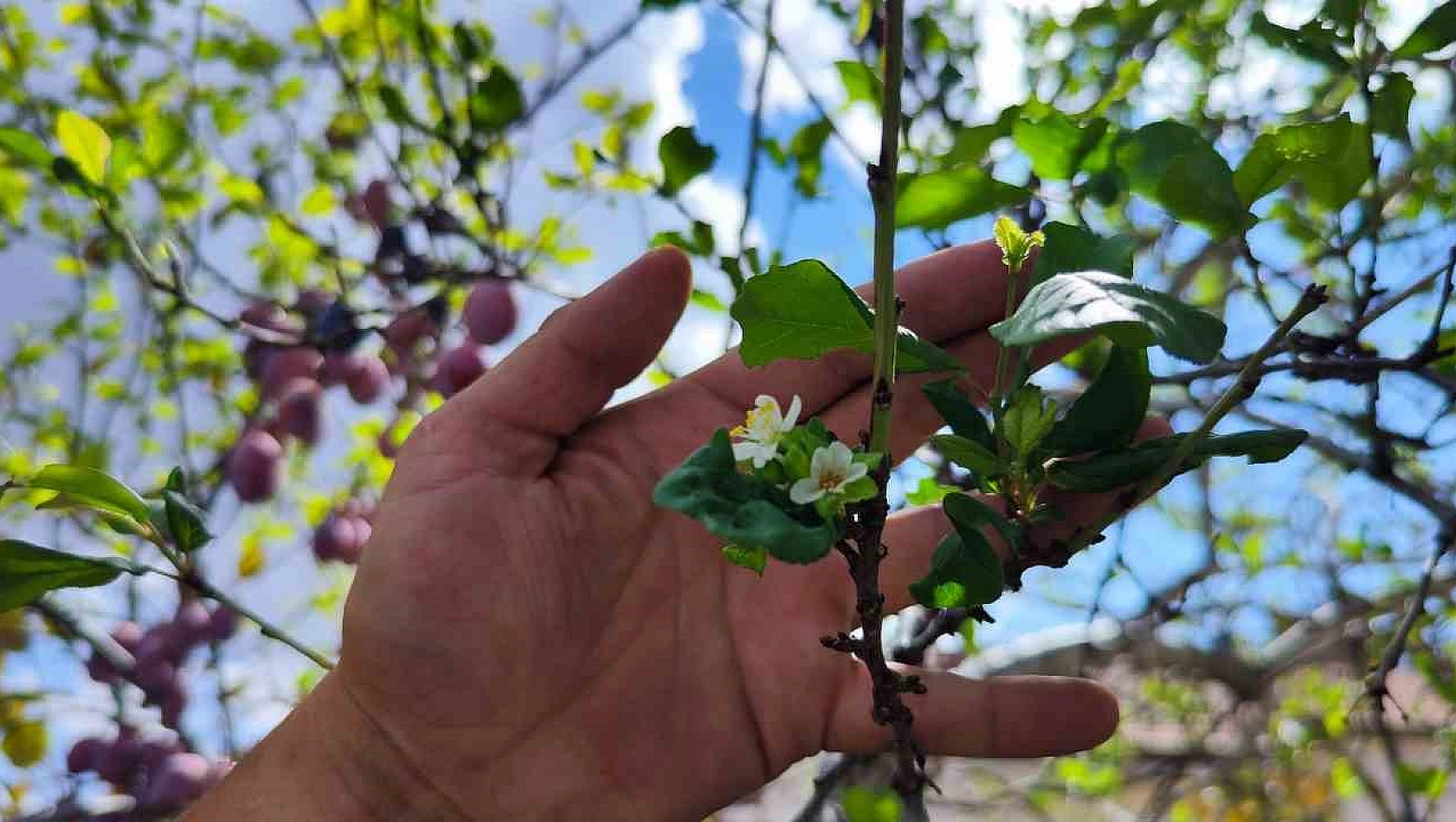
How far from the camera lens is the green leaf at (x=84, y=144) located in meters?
1.34

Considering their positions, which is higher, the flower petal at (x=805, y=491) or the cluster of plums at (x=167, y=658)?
the cluster of plums at (x=167, y=658)

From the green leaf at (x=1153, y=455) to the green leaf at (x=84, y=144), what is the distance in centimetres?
132

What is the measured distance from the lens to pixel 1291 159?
2.37 feet

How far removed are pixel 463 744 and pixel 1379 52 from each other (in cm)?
120

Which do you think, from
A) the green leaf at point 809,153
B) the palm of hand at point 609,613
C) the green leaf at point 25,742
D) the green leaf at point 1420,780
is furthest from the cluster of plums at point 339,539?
the green leaf at point 1420,780

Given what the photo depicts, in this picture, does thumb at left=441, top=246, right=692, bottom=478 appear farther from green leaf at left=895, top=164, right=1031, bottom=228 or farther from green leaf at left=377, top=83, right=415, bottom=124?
green leaf at left=377, top=83, right=415, bottom=124

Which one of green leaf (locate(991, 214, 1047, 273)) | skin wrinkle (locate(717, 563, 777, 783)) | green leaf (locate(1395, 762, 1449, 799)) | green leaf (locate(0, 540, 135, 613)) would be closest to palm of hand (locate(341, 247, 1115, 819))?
skin wrinkle (locate(717, 563, 777, 783))

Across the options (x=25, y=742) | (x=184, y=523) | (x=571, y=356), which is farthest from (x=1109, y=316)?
(x=25, y=742)

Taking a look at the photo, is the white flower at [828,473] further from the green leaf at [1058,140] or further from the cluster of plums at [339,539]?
the cluster of plums at [339,539]

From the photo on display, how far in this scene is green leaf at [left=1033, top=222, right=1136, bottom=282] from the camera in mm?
653

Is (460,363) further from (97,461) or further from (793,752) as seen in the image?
(97,461)

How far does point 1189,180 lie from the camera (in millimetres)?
716

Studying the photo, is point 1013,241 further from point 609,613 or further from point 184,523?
point 184,523

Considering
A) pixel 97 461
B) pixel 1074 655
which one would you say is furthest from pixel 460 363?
pixel 1074 655
